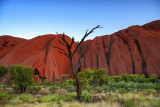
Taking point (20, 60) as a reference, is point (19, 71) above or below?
below

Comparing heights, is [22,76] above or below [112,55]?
below

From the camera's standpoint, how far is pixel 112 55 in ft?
145

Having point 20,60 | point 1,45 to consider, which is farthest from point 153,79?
point 1,45

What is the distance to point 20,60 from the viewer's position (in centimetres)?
4594

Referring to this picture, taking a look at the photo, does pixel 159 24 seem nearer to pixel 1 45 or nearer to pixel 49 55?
pixel 49 55

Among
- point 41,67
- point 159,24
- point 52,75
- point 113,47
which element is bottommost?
point 52,75

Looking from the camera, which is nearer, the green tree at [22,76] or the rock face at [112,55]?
the green tree at [22,76]

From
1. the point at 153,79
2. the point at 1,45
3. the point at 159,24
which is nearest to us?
the point at 153,79

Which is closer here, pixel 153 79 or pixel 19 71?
pixel 19 71

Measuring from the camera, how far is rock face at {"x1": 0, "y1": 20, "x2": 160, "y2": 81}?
39.4 m

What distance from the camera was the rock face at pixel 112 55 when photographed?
39375mm

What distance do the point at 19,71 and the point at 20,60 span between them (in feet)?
117

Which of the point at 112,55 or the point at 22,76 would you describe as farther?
the point at 112,55

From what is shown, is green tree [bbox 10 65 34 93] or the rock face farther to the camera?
the rock face
